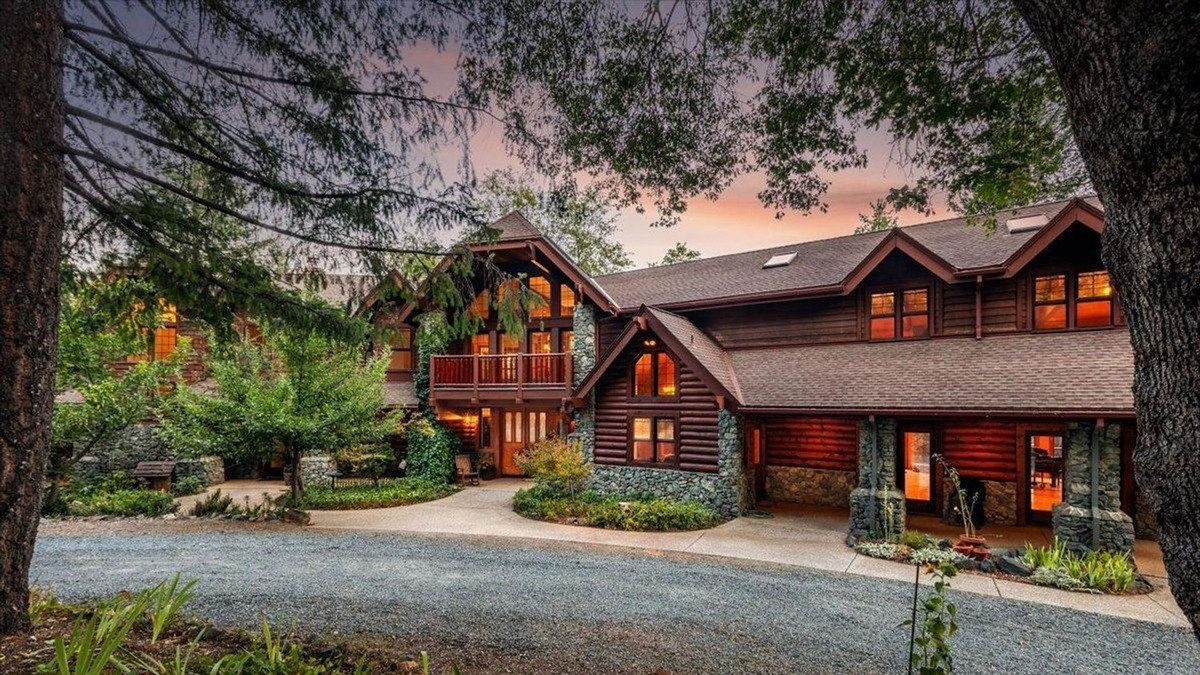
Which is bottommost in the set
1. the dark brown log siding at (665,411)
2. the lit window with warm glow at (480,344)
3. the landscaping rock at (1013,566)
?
the landscaping rock at (1013,566)

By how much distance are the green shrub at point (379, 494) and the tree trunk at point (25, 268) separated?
385 inches

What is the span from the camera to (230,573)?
308 inches

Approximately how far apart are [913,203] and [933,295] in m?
6.94

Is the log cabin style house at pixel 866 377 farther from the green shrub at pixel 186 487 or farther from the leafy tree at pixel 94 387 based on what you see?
the green shrub at pixel 186 487

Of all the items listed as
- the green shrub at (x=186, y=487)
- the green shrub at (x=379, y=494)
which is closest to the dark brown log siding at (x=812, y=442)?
the green shrub at (x=379, y=494)

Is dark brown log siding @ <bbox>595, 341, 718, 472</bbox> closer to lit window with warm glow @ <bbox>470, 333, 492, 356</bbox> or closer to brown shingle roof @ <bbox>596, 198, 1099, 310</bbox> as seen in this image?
brown shingle roof @ <bbox>596, 198, 1099, 310</bbox>

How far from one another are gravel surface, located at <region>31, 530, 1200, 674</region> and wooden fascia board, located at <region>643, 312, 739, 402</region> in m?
4.35

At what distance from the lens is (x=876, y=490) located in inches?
416

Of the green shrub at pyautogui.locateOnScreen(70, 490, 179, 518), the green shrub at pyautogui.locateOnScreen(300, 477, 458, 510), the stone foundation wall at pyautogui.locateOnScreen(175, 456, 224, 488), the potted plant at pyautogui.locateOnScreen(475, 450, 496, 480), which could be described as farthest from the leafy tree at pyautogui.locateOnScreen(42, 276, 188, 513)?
the potted plant at pyautogui.locateOnScreen(475, 450, 496, 480)

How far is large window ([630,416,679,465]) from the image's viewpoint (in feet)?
44.9

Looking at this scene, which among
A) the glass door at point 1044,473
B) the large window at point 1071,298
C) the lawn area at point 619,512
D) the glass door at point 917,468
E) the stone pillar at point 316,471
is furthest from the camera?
the stone pillar at point 316,471

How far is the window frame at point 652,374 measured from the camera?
13656mm

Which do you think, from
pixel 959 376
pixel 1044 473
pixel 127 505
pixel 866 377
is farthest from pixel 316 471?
pixel 1044 473

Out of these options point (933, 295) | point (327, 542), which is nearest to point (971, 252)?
point (933, 295)
